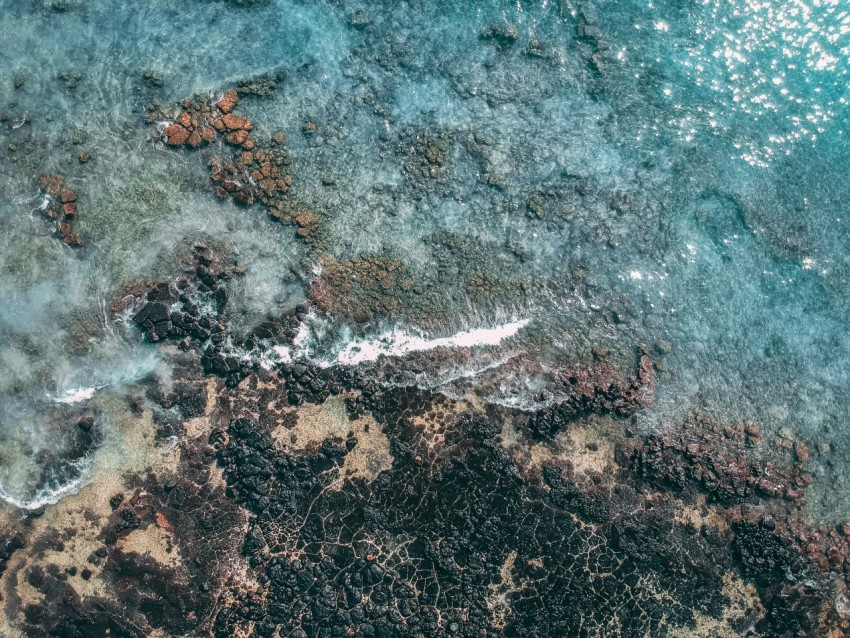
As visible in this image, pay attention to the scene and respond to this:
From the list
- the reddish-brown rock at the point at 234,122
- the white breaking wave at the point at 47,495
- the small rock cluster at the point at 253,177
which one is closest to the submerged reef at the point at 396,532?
the white breaking wave at the point at 47,495

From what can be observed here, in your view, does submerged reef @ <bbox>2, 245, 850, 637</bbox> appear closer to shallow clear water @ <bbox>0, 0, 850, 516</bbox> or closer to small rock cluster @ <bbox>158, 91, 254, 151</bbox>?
shallow clear water @ <bbox>0, 0, 850, 516</bbox>

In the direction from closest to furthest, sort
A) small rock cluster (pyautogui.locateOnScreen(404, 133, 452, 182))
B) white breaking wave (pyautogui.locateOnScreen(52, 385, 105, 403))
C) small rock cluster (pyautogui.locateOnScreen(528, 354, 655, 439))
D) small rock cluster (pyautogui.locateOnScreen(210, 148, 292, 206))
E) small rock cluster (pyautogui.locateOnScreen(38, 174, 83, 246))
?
white breaking wave (pyautogui.locateOnScreen(52, 385, 105, 403)) → small rock cluster (pyautogui.locateOnScreen(38, 174, 83, 246)) → small rock cluster (pyautogui.locateOnScreen(528, 354, 655, 439)) → small rock cluster (pyautogui.locateOnScreen(210, 148, 292, 206)) → small rock cluster (pyautogui.locateOnScreen(404, 133, 452, 182))

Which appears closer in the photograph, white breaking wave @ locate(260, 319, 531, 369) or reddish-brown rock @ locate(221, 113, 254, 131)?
white breaking wave @ locate(260, 319, 531, 369)

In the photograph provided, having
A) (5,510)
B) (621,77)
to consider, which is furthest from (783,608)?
(5,510)

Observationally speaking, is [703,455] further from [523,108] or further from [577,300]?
[523,108]

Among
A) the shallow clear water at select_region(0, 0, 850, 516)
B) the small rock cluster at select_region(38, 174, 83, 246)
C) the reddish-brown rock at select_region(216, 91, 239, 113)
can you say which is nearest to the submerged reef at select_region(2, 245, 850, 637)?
the shallow clear water at select_region(0, 0, 850, 516)

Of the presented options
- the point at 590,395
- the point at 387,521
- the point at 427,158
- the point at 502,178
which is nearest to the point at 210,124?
the point at 427,158
